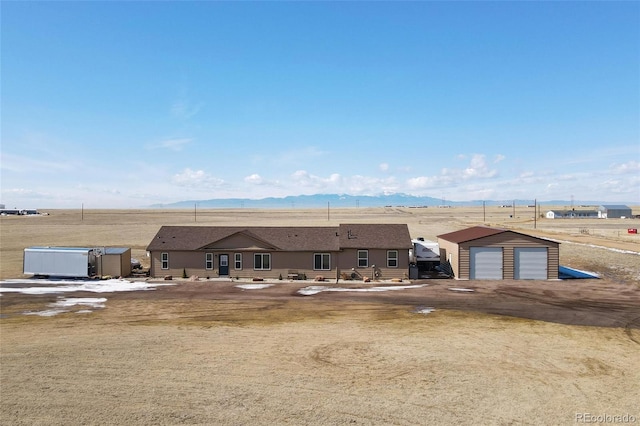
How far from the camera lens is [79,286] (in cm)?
3528

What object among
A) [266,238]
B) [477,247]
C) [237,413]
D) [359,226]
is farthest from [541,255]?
[237,413]

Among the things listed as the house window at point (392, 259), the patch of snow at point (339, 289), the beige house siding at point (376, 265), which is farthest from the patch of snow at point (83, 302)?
the house window at point (392, 259)

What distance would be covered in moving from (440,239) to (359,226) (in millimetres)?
10333

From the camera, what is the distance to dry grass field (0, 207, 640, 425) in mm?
13117

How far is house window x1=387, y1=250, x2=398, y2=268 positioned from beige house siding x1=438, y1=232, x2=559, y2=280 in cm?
567

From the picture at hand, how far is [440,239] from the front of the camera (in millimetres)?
47094

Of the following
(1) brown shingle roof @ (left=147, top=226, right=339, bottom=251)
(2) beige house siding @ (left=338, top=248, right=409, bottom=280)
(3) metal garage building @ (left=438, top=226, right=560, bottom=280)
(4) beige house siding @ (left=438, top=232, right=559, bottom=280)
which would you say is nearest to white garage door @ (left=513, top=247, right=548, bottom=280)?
(3) metal garage building @ (left=438, top=226, right=560, bottom=280)

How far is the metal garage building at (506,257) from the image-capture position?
38.2 m

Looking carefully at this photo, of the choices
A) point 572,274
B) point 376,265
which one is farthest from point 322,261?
point 572,274

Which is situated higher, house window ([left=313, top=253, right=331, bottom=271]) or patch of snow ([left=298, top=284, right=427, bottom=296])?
house window ([left=313, top=253, right=331, bottom=271])

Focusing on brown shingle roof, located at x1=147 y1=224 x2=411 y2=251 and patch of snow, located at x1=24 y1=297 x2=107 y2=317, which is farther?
brown shingle roof, located at x1=147 y1=224 x2=411 y2=251

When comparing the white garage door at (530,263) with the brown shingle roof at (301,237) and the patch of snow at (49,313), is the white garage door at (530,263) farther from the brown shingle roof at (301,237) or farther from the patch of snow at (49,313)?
the patch of snow at (49,313)

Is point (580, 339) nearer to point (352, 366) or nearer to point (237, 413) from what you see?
point (352, 366)

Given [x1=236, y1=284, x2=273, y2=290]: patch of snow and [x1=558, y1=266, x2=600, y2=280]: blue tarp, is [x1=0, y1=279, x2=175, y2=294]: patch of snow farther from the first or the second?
[x1=558, y1=266, x2=600, y2=280]: blue tarp
